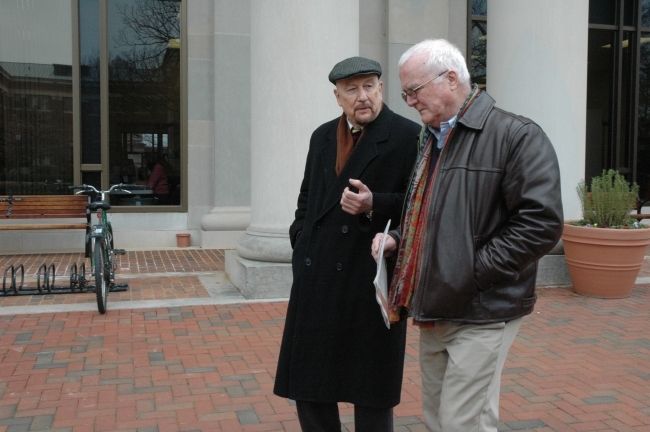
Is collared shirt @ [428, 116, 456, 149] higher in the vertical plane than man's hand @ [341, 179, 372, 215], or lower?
higher

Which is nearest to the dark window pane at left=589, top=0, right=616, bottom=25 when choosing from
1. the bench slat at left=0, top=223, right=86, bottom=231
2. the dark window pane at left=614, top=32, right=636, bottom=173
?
the dark window pane at left=614, top=32, right=636, bottom=173

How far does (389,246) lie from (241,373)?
2415 mm

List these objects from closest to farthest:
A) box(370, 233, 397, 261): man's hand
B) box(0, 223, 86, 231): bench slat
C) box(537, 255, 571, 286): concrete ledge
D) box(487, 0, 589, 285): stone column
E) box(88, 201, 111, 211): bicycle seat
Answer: box(370, 233, 397, 261): man's hand
box(88, 201, 111, 211): bicycle seat
box(487, 0, 589, 285): stone column
box(537, 255, 571, 286): concrete ledge
box(0, 223, 86, 231): bench slat

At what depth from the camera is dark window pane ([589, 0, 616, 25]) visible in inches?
525

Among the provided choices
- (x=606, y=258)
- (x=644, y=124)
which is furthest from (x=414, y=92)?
(x=644, y=124)

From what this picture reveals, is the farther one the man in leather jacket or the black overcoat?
the black overcoat

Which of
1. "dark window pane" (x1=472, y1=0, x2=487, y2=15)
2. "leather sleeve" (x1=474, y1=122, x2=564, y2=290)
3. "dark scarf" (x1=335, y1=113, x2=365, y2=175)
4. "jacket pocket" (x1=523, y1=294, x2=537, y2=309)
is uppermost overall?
"dark window pane" (x1=472, y1=0, x2=487, y2=15)

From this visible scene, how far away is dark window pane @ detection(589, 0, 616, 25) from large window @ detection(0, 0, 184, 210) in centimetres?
775

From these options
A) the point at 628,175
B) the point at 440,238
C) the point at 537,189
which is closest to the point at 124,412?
the point at 440,238

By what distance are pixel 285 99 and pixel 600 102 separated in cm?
880

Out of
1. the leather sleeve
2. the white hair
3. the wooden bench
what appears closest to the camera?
the leather sleeve

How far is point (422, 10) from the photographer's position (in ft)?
36.7

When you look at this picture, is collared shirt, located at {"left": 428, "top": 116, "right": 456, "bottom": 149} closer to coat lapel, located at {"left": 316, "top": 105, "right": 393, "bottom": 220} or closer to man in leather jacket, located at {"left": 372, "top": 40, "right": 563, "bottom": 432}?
man in leather jacket, located at {"left": 372, "top": 40, "right": 563, "bottom": 432}

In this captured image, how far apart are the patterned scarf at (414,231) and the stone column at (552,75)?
550cm
